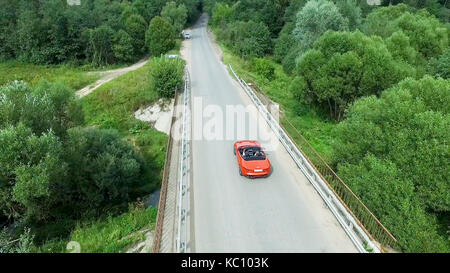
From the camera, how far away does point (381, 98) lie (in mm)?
18078

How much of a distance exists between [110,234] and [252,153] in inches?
305

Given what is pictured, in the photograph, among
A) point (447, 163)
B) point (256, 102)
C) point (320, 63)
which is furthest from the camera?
point (320, 63)

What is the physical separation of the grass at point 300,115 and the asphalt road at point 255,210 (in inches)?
235

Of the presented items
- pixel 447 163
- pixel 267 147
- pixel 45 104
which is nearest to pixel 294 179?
pixel 267 147

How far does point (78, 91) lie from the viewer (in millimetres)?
40000

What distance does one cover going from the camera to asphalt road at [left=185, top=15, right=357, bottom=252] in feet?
34.5

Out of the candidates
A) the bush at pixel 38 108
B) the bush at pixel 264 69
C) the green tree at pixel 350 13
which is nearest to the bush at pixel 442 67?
the green tree at pixel 350 13

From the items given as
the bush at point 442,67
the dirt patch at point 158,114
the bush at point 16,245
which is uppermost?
the bush at point 442,67

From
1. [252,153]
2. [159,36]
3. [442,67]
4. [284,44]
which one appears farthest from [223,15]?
[252,153]

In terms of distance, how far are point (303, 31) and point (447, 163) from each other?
2959cm

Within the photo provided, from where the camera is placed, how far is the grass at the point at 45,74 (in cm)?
4266

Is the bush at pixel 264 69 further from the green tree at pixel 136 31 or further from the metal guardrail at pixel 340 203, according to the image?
the green tree at pixel 136 31
